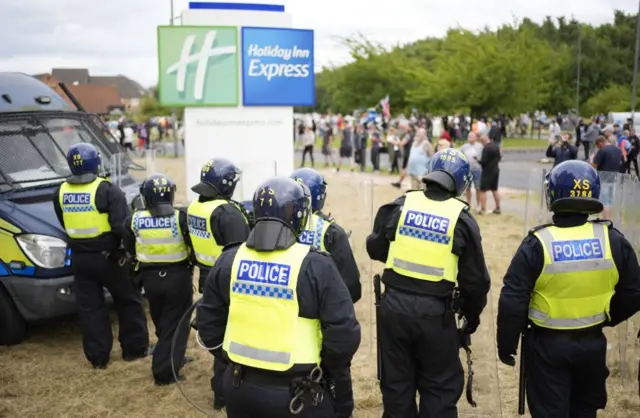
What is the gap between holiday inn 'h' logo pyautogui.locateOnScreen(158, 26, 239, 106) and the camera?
13.2 meters

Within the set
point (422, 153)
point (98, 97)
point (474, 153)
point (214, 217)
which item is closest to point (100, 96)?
point (98, 97)

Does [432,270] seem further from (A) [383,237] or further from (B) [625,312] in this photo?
(B) [625,312]

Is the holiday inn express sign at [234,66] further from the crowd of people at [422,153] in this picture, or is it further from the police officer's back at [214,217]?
the police officer's back at [214,217]

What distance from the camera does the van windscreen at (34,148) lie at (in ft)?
23.6

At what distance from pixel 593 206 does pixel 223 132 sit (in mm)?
10805

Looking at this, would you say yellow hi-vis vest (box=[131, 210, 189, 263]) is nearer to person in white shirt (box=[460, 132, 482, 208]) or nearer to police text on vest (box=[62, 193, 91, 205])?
police text on vest (box=[62, 193, 91, 205])

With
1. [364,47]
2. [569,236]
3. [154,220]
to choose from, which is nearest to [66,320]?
[154,220]

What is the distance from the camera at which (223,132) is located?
45.6 ft

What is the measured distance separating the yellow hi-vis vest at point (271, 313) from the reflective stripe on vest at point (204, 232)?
2234mm

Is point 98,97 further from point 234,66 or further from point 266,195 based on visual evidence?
point 266,195

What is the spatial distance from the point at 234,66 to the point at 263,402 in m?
11.4

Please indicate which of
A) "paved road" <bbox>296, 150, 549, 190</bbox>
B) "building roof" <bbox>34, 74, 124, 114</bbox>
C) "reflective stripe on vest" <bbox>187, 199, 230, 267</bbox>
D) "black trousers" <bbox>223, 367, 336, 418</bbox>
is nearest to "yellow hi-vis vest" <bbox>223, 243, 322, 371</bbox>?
"black trousers" <bbox>223, 367, 336, 418</bbox>

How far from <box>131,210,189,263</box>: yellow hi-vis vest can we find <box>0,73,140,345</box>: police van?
1280 mm

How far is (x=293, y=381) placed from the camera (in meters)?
3.10
